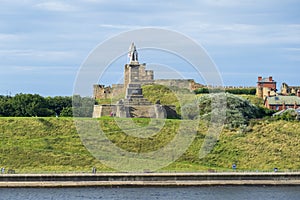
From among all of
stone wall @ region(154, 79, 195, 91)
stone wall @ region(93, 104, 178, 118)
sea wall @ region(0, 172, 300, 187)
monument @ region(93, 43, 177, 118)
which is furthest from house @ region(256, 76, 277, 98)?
sea wall @ region(0, 172, 300, 187)

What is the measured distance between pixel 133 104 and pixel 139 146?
1484 centimetres

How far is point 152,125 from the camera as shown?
92688mm

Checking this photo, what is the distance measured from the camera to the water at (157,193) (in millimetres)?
62125

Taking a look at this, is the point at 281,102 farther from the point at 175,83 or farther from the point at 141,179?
the point at 141,179

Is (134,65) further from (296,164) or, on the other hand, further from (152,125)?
(296,164)

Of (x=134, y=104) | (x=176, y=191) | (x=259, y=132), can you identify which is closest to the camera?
(x=176, y=191)

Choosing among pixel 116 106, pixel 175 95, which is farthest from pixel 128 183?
pixel 175 95

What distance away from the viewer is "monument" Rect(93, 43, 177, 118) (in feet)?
323

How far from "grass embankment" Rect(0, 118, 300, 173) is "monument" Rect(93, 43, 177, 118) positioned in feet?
13.4

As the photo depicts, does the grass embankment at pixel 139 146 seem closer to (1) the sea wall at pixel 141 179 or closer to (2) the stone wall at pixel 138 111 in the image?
(2) the stone wall at pixel 138 111

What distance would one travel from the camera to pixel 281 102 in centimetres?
11775

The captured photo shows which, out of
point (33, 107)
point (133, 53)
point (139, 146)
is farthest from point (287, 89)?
point (139, 146)

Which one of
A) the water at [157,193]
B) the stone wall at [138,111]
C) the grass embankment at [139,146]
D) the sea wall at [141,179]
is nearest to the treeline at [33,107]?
the stone wall at [138,111]

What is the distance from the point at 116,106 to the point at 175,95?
21.5 meters
